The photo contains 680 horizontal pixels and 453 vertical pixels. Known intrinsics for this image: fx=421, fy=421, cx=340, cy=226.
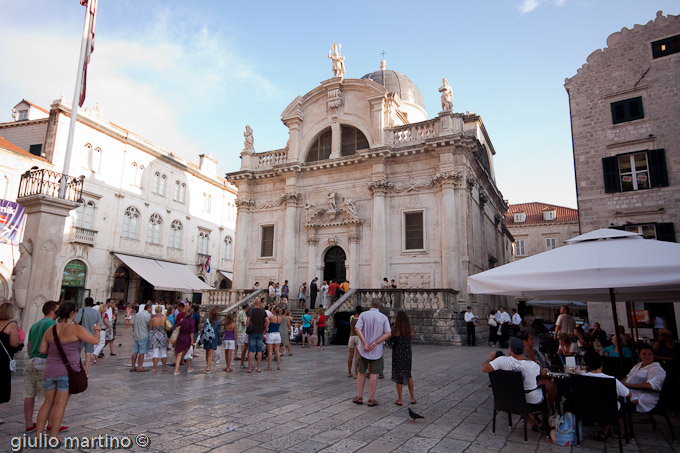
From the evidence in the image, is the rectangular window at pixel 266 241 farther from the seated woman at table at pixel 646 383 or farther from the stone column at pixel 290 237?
the seated woman at table at pixel 646 383

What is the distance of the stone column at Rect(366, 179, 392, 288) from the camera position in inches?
846

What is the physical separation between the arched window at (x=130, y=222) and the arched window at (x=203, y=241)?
22.3 ft

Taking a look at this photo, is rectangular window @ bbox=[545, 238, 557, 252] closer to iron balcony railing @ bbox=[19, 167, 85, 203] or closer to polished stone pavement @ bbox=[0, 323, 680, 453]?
polished stone pavement @ bbox=[0, 323, 680, 453]

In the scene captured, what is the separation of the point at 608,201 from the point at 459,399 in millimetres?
14007

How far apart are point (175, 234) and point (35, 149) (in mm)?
11564

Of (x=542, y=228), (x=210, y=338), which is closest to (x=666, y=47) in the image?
(x=210, y=338)

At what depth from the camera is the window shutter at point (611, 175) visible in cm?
1741

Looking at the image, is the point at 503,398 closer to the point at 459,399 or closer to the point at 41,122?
the point at 459,399

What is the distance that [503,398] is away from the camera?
18.5 ft

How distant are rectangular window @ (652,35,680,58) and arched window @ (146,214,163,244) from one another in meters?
32.8

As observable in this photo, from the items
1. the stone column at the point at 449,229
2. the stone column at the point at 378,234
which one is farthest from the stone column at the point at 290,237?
the stone column at the point at 449,229

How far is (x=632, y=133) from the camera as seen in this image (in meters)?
17.5

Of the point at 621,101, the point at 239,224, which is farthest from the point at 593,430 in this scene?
the point at 239,224

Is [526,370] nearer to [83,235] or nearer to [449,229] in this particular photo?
[449,229]
